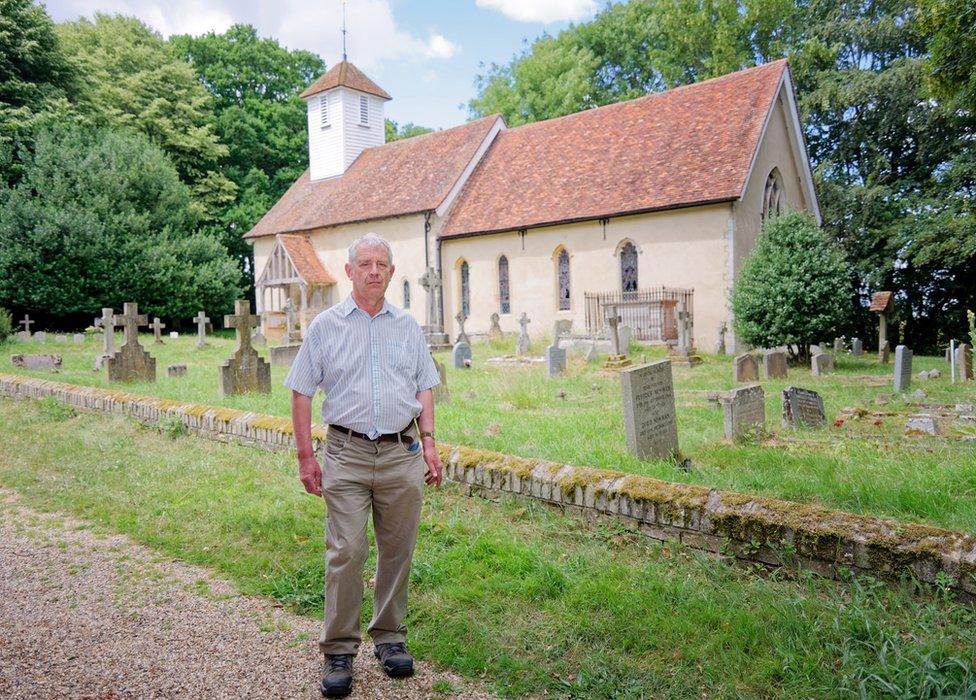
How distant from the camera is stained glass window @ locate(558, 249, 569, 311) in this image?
77.5 feet

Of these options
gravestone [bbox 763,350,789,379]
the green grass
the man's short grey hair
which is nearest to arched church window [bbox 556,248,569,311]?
gravestone [bbox 763,350,789,379]

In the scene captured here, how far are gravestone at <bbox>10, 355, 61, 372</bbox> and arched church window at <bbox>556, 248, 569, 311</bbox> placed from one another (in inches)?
568

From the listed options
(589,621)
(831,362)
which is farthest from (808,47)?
(589,621)

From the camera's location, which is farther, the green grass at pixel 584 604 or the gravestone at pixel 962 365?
the gravestone at pixel 962 365

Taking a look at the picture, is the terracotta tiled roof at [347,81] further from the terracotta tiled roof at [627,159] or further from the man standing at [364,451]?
the man standing at [364,451]

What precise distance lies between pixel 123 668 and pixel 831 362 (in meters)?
15.3

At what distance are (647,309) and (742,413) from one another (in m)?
12.6

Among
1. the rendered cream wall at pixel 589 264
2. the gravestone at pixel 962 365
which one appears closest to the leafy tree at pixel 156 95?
the rendered cream wall at pixel 589 264

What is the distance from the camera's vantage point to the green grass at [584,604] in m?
3.15

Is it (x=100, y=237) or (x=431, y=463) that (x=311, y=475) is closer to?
(x=431, y=463)

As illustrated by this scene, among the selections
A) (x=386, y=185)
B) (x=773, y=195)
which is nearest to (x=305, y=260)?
(x=386, y=185)

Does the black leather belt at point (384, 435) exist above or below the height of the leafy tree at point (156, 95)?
below

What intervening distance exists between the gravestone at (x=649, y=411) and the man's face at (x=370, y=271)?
3.23 metres

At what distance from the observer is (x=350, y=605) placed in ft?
11.1
